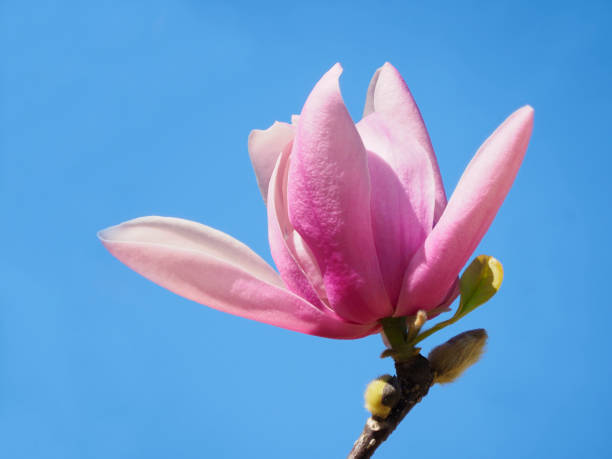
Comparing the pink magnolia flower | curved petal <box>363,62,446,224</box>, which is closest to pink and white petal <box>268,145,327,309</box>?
the pink magnolia flower

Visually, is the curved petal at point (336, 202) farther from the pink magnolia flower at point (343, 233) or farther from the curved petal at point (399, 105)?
the curved petal at point (399, 105)

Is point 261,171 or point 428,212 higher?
point 261,171

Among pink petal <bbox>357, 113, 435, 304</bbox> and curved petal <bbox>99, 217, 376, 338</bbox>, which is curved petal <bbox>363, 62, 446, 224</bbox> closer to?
pink petal <bbox>357, 113, 435, 304</bbox>

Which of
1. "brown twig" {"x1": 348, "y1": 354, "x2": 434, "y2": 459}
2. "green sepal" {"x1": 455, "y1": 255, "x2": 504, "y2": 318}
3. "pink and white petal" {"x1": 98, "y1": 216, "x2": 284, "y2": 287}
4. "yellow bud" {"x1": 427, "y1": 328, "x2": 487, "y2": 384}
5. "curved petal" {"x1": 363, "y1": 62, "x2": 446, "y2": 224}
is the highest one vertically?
"curved petal" {"x1": 363, "y1": 62, "x2": 446, "y2": 224}

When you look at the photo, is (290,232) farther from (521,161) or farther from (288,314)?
(521,161)

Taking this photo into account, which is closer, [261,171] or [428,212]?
[428,212]

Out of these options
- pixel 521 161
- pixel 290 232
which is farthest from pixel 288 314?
pixel 521 161

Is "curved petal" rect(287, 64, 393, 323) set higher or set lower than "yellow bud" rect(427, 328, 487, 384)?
higher

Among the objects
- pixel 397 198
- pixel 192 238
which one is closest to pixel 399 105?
pixel 397 198
